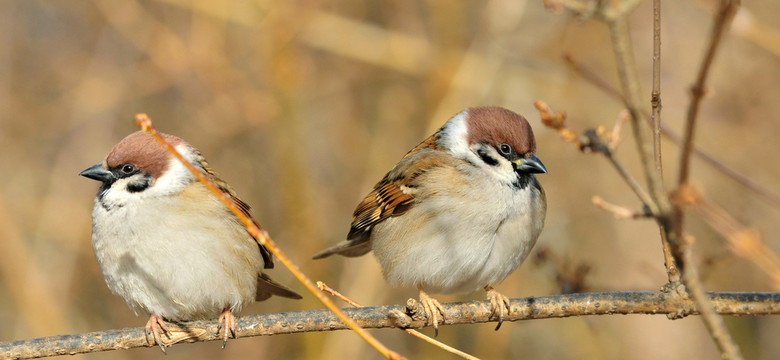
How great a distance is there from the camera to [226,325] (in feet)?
12.4

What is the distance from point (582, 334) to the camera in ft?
21.9

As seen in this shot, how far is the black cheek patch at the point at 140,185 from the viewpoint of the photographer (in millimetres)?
3965

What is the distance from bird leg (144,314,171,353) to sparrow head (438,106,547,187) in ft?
5.59

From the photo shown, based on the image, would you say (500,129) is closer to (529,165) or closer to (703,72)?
(529,165)

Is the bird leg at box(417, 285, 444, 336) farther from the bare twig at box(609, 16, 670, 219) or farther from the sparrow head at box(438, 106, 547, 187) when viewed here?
the bare twig at box(609, 16, 670, 219)

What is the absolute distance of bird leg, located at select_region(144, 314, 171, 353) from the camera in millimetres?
3678

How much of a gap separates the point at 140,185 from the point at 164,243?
0.40 metres

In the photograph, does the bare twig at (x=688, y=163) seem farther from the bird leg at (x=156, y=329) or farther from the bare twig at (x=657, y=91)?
the bird leg at (x=156, y=329)

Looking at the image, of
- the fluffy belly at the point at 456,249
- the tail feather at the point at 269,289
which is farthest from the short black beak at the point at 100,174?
the fluffy belly at the point at 456,249

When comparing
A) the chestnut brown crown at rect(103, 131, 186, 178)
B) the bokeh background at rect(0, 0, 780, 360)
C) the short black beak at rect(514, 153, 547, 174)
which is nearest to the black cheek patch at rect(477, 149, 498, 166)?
the short black beak at rect(514, 153, 547, 174)

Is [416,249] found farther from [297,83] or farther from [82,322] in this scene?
[82,322]

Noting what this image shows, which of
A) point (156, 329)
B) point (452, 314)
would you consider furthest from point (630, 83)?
point (156, 329)

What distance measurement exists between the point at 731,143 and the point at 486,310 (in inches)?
173

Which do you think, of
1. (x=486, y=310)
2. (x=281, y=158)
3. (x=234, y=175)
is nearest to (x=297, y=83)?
(x=281, y=158)
